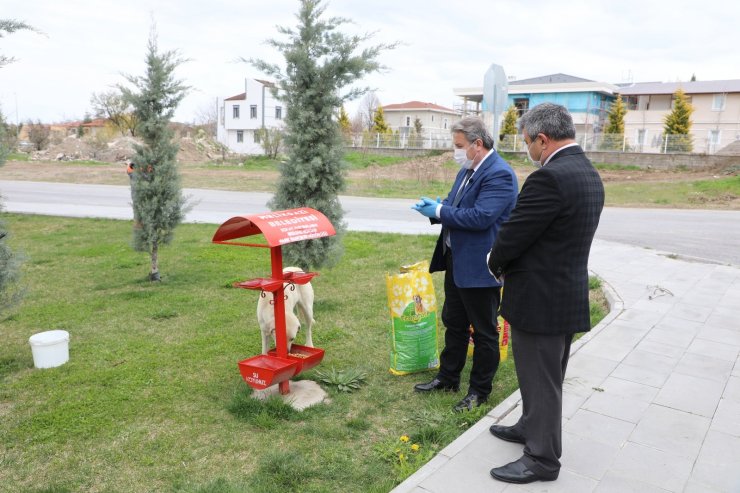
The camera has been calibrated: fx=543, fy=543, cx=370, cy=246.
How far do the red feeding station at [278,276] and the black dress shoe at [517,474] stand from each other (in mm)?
1700

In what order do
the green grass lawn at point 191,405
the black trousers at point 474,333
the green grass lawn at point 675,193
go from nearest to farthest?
the green grass lawn at point 191,405 < the black trousers at point 474,333 < the green grass lawn at point 675,193

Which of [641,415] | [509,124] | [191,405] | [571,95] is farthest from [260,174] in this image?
[571,95]

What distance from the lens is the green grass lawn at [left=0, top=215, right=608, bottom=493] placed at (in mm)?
3318

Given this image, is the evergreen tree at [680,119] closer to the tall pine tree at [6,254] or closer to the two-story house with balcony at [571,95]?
the two-story house with balcony at [571,95]

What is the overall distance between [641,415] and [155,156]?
22.3ft

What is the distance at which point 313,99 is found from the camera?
21.6 feet

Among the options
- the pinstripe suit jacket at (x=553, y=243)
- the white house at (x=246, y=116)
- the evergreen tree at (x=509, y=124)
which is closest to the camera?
the pinstripe suit jacket at (x=553, y=243)

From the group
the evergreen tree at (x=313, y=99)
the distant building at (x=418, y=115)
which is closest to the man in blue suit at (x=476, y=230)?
the evergreen tree at (x=313, y=99)

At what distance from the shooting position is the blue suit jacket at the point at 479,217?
12.3ft

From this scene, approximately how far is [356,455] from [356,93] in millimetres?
4579

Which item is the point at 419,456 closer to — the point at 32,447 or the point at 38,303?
the point at 32,447

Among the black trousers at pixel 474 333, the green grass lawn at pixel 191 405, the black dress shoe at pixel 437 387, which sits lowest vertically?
the green grass lawn at pixel 191 405

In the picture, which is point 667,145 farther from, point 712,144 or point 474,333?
point 474,333

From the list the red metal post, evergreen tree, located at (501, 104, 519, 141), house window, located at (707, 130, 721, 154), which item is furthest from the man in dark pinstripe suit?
evergreen tree, located at (501, 104, 519, 141)
